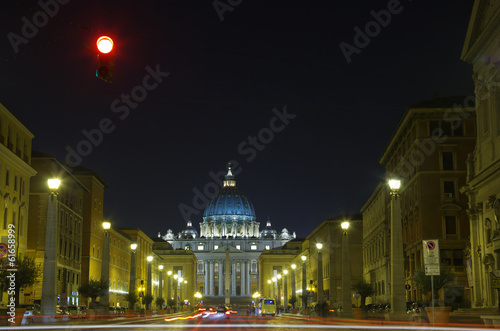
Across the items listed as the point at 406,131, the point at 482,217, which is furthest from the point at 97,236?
the point at 482,217

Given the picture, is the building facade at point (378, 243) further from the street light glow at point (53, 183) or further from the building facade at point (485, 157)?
the street light glow at point (53, 183)

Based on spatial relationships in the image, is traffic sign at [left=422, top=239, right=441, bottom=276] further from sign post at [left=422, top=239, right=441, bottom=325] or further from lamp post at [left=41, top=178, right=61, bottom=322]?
lamp post at [left=41, top=178, right=61, bottom=322]

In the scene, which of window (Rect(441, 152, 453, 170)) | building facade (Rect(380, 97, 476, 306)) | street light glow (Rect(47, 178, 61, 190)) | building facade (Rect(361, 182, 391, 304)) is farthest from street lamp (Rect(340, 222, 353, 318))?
street light glow (Rect(47, 178, 61, 190))

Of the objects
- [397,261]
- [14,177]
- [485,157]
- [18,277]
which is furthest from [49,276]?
[485,157]

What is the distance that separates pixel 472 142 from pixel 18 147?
3903 cm

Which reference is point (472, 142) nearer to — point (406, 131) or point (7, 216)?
point (406, 131)

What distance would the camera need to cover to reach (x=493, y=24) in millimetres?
41719

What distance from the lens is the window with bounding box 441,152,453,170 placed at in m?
59.2

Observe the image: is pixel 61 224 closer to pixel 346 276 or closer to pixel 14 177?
pixel 14 177

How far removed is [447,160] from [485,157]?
14114mm

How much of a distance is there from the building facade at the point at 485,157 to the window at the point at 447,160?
10.8 metres

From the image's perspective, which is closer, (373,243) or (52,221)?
(52,221)

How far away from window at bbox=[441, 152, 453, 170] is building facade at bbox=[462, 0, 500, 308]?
1079cm

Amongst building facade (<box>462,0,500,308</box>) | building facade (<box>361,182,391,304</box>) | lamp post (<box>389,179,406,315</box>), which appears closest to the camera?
lamp post (<box>389,179,406,315</box>)
